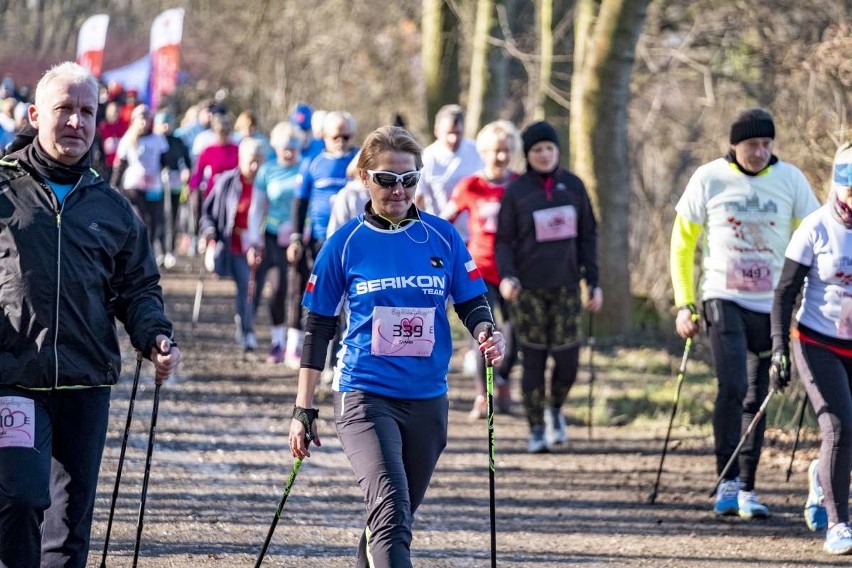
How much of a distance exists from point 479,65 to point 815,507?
1229cm

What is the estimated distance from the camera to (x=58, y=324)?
5.27 meters

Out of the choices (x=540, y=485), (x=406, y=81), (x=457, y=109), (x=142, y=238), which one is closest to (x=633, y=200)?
(x=406, y=81)

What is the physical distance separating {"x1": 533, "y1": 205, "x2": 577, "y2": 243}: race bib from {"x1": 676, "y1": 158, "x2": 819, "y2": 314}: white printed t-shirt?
199 centimetres

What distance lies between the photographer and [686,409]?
12.3m

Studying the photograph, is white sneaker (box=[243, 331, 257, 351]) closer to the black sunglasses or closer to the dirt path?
the dirt path

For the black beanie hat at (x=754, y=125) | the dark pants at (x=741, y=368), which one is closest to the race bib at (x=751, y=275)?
the dark pants at (x=741, y=368)

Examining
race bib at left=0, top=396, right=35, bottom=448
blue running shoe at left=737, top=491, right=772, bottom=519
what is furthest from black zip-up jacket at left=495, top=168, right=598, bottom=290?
race bib at left=0, top=396, right=35, bottom=448

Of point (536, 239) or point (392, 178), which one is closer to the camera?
point (392, 178)

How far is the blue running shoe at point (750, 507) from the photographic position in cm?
865

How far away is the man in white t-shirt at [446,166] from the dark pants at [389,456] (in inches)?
258

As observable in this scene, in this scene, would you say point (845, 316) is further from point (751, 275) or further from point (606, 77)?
point (606, 77)

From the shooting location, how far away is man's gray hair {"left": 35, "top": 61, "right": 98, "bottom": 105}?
→ 5.44 meters

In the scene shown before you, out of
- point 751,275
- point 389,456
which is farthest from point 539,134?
point 389,456

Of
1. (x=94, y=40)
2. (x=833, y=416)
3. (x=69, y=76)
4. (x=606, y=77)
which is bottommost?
(x=833, y=416)
